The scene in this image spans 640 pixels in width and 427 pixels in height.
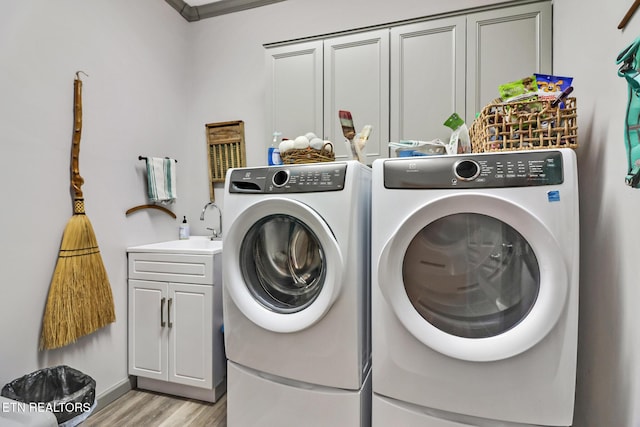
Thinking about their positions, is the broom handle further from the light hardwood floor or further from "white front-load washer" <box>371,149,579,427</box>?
"white front-load washer" <box>371,149,579,427</box>

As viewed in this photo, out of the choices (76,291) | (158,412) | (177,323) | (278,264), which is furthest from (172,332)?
(278,264)

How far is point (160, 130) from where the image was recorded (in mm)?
2295

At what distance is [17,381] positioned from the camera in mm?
1382

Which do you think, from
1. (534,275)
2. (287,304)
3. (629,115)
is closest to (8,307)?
(287,304)

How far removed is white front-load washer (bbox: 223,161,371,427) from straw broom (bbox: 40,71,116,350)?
0.85 metres

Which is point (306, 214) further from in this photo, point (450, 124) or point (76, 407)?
point (76, 407)

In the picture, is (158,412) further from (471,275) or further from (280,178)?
(471,275)

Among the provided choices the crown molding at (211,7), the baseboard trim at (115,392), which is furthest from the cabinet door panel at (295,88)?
the baseboard trim at (115,392)

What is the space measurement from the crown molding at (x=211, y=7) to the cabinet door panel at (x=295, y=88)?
23.0 inches

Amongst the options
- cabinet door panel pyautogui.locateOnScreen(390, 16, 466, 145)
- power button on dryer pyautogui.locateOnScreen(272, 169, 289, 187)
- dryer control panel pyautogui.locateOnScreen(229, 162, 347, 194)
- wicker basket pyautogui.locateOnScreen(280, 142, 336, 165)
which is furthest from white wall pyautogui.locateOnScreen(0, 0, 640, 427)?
power button on dryer pyautogui.locateOnScreen(272, 169, 289, 187)

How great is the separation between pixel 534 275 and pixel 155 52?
255 centimetres

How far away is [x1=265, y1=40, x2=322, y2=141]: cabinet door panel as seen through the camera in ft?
6.71

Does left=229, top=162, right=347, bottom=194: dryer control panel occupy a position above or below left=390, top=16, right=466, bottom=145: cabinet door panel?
below

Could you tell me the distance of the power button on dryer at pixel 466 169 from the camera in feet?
3.38
